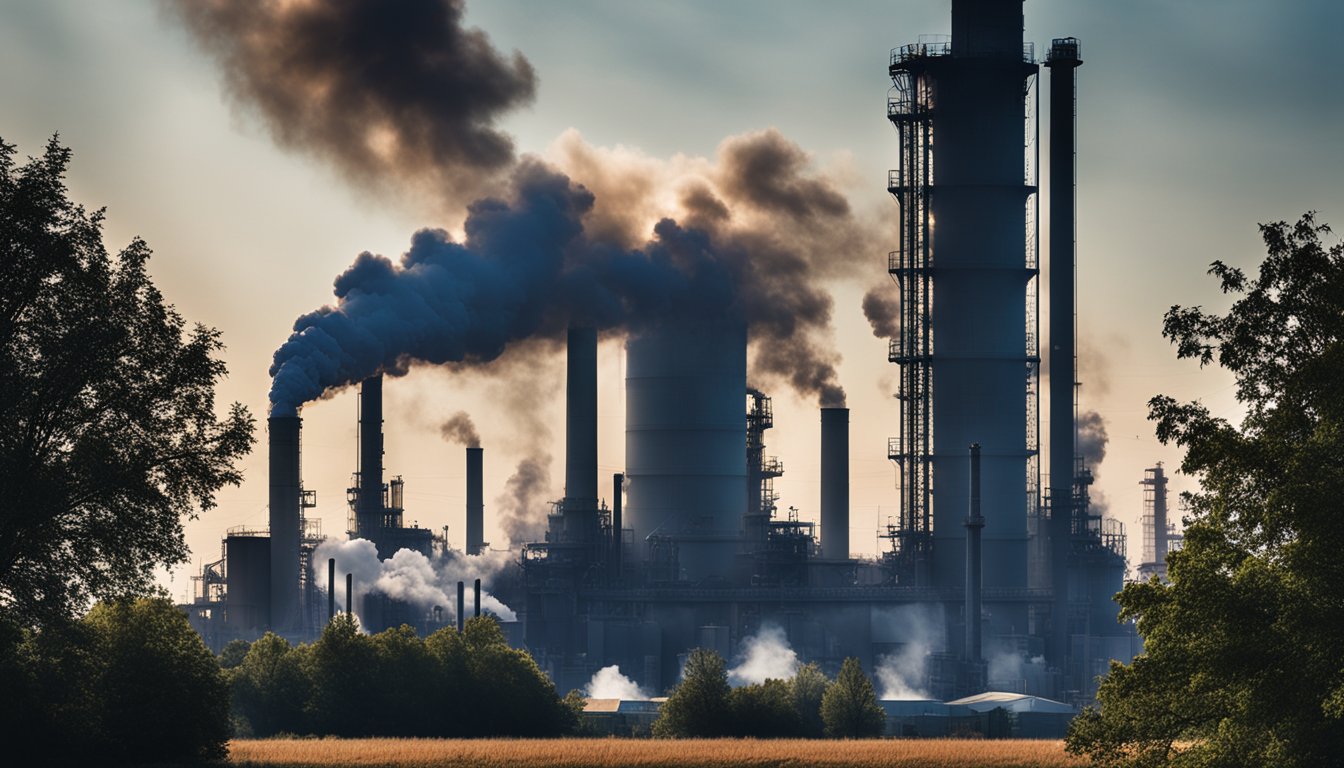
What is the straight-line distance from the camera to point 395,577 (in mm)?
77125

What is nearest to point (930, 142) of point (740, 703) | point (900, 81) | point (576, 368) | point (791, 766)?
point (900, 81)

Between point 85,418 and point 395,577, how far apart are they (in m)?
52.8

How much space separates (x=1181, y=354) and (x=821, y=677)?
33422mm

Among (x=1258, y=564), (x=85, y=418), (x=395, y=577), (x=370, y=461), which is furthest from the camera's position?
(x=370, y=461)

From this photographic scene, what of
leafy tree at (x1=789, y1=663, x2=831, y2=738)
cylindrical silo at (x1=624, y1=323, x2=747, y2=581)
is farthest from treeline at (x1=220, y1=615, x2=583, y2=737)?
cylindrical silo at (x1=624, y1=323, x2=747, y2=581)

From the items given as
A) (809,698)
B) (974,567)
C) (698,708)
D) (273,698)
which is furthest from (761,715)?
(974,567)

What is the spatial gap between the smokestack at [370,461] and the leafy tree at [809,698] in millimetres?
25144

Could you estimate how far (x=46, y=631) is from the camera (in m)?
25.7

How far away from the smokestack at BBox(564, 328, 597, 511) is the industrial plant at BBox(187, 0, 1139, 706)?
8 cm

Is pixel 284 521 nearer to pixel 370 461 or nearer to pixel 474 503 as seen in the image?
pixel 370 461

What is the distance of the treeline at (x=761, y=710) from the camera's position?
159 ft

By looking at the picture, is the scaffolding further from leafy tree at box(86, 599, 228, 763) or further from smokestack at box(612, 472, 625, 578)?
leafy tree at box(86, 599, 228, 763)

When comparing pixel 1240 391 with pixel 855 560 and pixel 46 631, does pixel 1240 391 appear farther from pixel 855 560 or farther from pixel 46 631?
pixel 855 560

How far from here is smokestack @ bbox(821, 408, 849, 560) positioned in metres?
76.8
